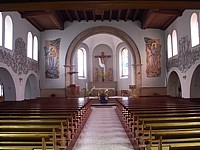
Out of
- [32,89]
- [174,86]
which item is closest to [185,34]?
[174,86]

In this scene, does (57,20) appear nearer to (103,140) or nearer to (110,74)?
(110,74)

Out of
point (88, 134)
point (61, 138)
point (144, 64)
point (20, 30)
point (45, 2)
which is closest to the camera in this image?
point (61, 138)

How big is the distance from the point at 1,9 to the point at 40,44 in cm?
1215

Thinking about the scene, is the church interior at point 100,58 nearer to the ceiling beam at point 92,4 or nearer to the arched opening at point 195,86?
the arched opening at point 195,86

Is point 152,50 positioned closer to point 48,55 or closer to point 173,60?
point 173,60

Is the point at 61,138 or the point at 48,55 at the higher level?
the point at 48,55

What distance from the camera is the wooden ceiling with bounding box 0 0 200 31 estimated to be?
6.05m

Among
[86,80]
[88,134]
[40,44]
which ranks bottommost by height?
[88,134]

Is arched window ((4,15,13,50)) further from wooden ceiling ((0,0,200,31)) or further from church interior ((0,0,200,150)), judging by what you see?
wooden ceiling ((0,0,200,31))

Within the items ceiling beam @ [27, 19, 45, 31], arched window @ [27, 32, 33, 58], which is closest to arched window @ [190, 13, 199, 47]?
ceiling beam @ [27, 19, 45, 31]

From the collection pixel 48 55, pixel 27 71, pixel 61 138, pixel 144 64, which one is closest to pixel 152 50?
Answer: pixel 144 64

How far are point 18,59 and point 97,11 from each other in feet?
20.1

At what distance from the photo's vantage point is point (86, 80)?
2394cm

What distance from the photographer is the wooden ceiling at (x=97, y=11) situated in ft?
19.9
